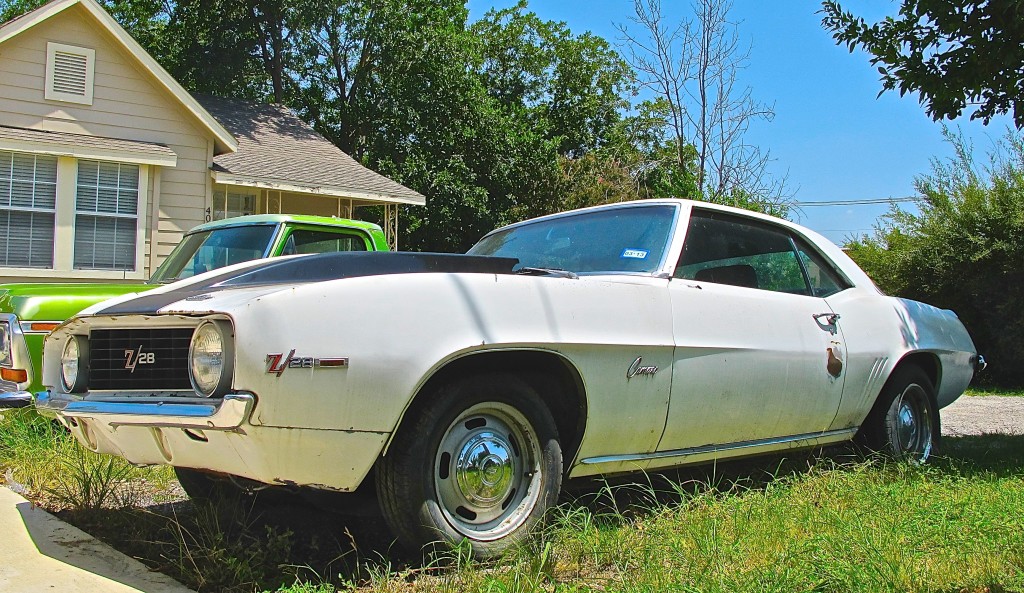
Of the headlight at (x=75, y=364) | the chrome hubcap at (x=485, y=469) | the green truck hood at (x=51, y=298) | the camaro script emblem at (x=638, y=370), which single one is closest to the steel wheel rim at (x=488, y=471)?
the chrome hubcap at (x=485, y=469)

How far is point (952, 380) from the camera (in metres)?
5.52

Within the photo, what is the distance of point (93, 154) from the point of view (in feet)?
37.9

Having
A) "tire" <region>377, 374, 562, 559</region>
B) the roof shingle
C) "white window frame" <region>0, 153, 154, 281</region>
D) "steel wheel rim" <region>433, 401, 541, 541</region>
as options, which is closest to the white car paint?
"tire" <region>377, 374, 562, 559</region>

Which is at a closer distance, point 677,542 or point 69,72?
point 677,542

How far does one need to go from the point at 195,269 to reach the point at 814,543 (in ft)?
16.9

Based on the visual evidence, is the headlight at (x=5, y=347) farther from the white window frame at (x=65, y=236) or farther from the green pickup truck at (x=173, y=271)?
the white window frame at (x=65, y=236)

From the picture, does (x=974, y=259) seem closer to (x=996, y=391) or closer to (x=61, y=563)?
(x=996, y=391)

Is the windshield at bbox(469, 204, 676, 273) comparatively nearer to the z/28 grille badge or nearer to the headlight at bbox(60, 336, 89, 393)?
the z/28 grille badge

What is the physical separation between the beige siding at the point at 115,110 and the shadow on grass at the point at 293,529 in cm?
919

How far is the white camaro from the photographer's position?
110 inches

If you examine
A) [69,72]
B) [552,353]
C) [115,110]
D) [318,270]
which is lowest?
[552,353]

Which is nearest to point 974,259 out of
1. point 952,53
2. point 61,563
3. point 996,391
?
point 996,391

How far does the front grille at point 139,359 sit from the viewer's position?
2.99 m

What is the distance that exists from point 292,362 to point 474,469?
82 centimetres
